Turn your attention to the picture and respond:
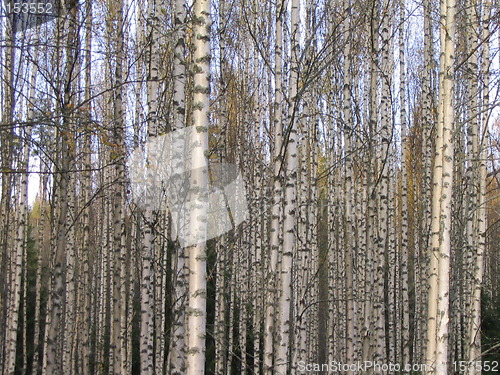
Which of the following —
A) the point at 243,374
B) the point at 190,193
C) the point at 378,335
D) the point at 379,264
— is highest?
the point at 190,193

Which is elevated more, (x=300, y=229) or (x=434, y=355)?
(x=300, y=229)

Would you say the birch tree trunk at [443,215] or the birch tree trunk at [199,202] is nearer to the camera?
the birch tree trunk at [199,202]

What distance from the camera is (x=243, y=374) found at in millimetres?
9672

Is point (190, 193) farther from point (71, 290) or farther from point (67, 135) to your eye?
point (71, 290)

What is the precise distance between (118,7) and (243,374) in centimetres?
697

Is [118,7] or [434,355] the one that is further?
[118,7]

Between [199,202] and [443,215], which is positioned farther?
[443,215]

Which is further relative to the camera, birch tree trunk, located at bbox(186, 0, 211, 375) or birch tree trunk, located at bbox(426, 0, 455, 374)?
birch tree trunk, located at bbox(426, 0, 455, 374)

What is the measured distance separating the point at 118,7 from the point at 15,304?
4.98 meters

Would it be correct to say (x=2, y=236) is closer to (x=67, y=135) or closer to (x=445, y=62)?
(x=67, y=135)

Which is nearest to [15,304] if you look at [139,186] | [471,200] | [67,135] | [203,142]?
[139,186]

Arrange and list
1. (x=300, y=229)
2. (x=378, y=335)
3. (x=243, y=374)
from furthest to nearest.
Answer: (x=243, y=374), (x=300, y=229), (x=378, y=335)

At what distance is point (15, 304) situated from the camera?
26.2ft

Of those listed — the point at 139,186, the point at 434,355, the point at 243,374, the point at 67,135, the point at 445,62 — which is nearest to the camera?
the point at 434,355
